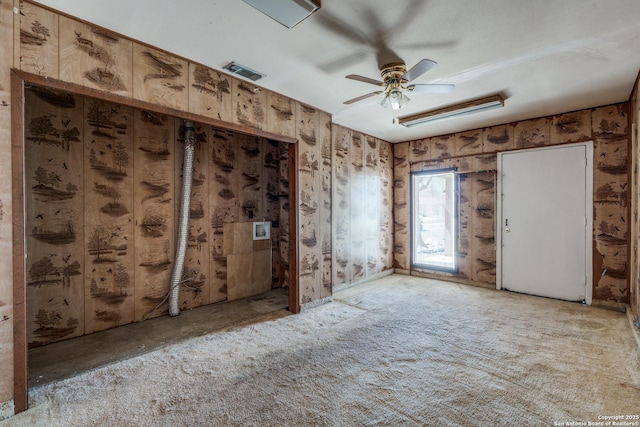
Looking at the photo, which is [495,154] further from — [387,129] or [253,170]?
[253,170]

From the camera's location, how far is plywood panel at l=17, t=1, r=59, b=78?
197 cm

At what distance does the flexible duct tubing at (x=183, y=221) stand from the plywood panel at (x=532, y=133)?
4984 millimetres

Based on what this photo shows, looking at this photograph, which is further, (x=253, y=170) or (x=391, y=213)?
(x=391, y=213)

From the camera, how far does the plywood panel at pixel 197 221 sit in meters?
3.90

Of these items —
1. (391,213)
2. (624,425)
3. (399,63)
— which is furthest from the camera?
(391,213)

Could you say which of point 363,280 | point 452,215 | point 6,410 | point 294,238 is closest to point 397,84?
point 294,238

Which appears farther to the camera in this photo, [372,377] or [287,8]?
[372,377]

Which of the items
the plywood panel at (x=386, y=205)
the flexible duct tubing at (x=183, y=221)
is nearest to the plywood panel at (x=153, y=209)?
the flexible duct tubing at (x=183, y=221)

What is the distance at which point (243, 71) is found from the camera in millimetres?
2980

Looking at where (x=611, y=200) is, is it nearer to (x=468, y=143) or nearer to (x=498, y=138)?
(x=498, y=138)

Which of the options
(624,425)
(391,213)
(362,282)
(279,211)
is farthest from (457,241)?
(624,425)

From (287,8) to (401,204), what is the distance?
4722 mm

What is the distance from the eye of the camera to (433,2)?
1.98m

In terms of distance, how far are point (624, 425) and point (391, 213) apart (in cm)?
455
